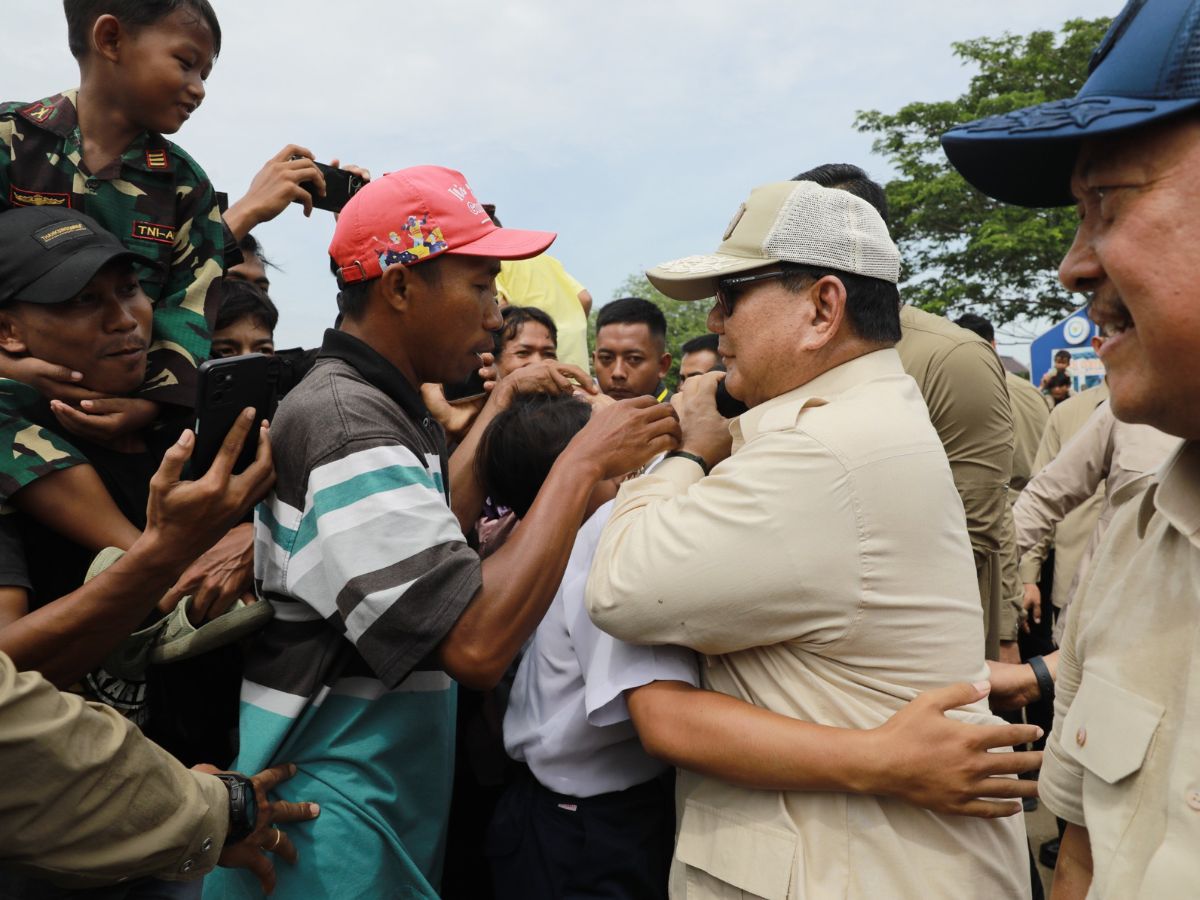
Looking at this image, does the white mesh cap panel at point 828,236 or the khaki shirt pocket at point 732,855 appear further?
the white mesh cap panel at point 828,236

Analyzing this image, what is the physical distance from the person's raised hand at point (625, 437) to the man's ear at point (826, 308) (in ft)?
1.36

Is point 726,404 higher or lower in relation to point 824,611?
higher

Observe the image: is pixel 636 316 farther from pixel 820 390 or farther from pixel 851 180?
pixel 820 390

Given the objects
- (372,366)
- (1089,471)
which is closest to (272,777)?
(372,366)

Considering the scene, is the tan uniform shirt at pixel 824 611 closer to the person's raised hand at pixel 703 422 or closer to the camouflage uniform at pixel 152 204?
the person's raised hand at pixel 703 422

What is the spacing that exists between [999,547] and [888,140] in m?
22.6

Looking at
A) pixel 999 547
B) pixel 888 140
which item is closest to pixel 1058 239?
pixel 888 140

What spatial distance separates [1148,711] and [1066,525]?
434 centimetres

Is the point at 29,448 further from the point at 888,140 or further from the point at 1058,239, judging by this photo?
the point at 888,140

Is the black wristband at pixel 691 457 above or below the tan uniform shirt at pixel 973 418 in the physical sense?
above

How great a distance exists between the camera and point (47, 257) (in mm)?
2150

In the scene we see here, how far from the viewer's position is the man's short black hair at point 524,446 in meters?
2.53

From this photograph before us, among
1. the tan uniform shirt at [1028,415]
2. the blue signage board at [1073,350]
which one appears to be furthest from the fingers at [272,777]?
the blue signage board at [1073,350]

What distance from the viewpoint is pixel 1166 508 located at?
1.24 m
